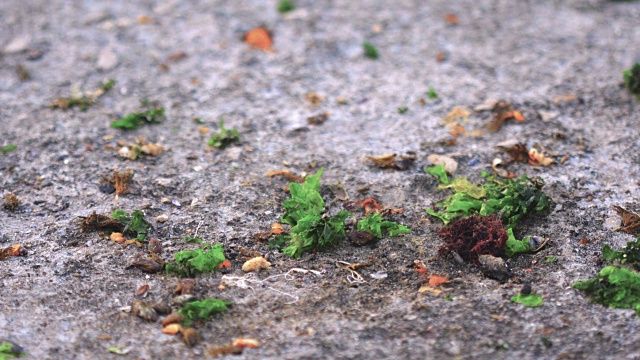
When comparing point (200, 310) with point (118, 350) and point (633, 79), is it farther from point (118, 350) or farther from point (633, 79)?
point (633, 79)

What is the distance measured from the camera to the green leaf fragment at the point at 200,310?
2.84m

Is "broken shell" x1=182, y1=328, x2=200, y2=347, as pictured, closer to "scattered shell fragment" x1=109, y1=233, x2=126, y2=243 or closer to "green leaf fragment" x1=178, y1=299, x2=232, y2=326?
"green leaf fragment" x1=178, y1=299, x2=232, y2=326

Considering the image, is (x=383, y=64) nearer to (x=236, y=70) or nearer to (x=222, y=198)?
(x=236, y=70)

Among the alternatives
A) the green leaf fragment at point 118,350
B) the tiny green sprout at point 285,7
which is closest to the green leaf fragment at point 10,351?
the green leaf fragment at point 118,350

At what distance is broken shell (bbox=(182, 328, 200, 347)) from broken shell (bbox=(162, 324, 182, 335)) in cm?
5

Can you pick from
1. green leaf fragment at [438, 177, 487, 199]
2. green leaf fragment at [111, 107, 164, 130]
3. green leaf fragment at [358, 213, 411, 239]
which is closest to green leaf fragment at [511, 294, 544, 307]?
green leaf fragment at [358, 213, 411, 239]

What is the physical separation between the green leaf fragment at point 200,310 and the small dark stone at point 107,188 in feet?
4.00

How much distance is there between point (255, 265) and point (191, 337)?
0.57m

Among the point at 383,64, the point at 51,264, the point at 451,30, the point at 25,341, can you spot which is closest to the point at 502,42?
the point at 451,30

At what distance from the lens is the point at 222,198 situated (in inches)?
148

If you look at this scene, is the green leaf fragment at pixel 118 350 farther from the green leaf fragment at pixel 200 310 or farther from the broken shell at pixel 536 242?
the broken shell at pixel 536 242

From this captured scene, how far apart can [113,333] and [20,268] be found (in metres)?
0.75

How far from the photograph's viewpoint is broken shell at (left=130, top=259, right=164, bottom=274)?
3166mm

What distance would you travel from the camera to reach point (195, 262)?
3143mm
